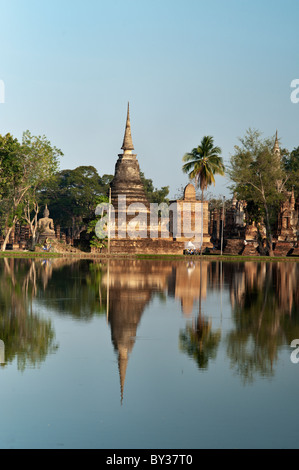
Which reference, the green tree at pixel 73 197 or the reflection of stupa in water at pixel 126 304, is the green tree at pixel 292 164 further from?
the reflection of stupa in water at pixel 126 304

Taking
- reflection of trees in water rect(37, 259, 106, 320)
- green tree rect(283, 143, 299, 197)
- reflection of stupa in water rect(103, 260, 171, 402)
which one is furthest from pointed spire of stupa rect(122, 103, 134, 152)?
reflection of trees in water rect(37, 259, 106, 320)

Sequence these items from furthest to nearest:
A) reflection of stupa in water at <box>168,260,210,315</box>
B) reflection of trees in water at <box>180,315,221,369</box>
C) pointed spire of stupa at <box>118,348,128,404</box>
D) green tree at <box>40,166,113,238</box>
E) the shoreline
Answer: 1. green tree at <box>40,166,113,238</box>
2. the shoreline
3. reflection of stupa in water at <box>168,260,210,315</box>
4. reflection of trees in water at <box>180,315,221,369</box>
5. pointed spire of stupa at <box>118,348,128,404</box>

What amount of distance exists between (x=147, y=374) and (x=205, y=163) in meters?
50.2

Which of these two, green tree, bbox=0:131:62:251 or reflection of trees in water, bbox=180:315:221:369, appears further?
green tree, bbox=0:131:62:251

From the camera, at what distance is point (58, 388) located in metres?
7.59

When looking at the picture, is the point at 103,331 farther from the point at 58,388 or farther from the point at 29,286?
the point at 29,286

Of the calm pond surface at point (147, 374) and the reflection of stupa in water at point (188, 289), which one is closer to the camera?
the calm pond surface at point (147, 374)

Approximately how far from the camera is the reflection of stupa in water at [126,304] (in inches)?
404

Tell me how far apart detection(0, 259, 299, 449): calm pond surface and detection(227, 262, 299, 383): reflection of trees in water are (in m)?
0.03

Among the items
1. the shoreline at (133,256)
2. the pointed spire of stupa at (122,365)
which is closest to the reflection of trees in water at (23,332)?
the pointed spire of stupa at (122,365)

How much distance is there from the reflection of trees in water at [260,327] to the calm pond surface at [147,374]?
27 millimetres

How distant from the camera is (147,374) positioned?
844cm

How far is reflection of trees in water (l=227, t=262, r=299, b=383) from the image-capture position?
9137mm

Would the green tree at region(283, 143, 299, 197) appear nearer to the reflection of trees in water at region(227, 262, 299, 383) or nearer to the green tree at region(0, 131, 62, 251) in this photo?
the green tree at region(0, 131, 62, 251)
